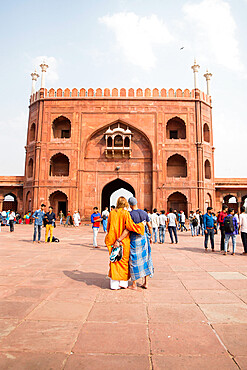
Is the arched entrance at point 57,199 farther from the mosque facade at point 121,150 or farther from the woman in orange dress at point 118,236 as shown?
the woman in orange dress at point 118,236

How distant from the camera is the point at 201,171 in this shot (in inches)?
802

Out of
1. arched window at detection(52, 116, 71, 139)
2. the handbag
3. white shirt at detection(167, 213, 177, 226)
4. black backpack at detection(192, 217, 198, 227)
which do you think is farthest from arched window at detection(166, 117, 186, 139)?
the handbag

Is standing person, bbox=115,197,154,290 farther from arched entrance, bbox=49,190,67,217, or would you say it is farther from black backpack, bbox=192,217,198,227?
arched entrance, bbox=49,190,67,217

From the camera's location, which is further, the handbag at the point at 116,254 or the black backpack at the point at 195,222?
the black backpack at the point at 195,222

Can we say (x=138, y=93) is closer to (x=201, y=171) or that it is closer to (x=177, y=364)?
(x=201, y=171)

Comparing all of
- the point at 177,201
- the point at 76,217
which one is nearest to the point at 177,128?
the point at 177,201

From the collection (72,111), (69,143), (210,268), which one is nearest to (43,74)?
(72,111)

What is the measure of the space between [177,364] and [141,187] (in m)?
18.8

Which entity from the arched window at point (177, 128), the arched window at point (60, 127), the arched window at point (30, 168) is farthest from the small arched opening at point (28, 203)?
the arched window at point (177, 128)

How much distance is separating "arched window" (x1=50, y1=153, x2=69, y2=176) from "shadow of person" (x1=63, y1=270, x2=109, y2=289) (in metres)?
17.7

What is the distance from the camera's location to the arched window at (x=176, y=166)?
21516mm

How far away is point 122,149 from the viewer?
20203mm

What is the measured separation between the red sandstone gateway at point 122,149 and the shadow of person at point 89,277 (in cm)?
1545

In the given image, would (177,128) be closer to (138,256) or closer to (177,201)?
(177,201)
